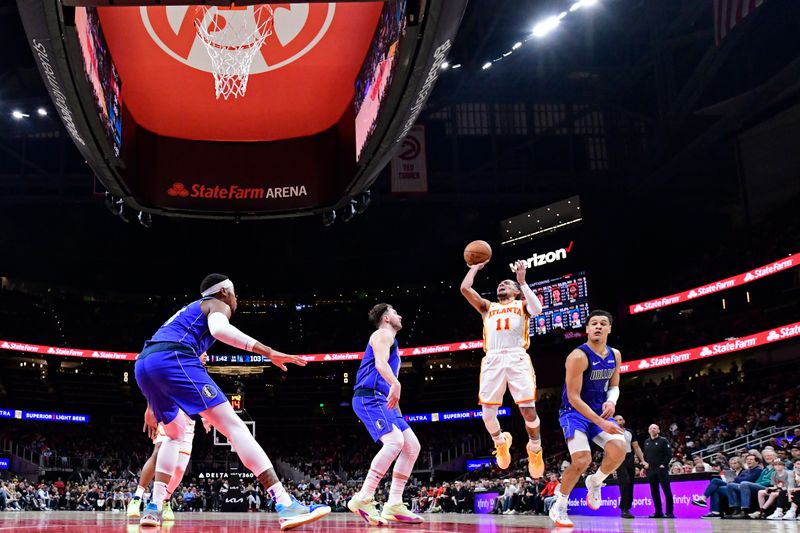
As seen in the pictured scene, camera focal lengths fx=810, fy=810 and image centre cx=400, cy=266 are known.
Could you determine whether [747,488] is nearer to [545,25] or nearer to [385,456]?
[385,456]

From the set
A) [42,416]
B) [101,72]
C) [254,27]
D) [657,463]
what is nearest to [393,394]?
[101,72]

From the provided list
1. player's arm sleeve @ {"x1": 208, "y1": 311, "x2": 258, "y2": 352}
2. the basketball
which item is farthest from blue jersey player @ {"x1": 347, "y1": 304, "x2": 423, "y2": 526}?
player's arm sleeve @ {"x1": 208, "y1": 311, "x2": 258, "y2": 352}

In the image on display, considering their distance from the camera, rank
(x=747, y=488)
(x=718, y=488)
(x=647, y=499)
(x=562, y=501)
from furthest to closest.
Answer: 1. (x=647, y=499)
2. (x=718, y=488)
3. (x=747, y=488)
4. (x=562, y=501)

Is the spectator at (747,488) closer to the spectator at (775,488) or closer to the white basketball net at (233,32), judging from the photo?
the spectator at (775,488)

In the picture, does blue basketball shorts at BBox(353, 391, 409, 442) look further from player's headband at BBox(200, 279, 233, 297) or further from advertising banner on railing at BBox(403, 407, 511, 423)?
advertising banner on railing at BBox(403, 407, 511, 423)

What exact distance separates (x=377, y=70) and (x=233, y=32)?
1.82 metres

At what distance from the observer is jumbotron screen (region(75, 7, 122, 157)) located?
816cm

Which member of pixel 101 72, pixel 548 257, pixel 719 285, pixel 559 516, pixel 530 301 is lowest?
pixel 559 516

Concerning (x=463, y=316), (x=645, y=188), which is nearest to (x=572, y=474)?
(x=645, y=188)

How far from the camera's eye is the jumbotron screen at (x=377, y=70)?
8.44 metres

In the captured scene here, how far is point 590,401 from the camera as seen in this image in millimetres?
7734

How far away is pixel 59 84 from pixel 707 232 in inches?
1097

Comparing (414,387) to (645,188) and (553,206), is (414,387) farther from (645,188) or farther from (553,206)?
(645,188)

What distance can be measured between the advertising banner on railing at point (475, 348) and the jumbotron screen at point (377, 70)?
18660 mm
